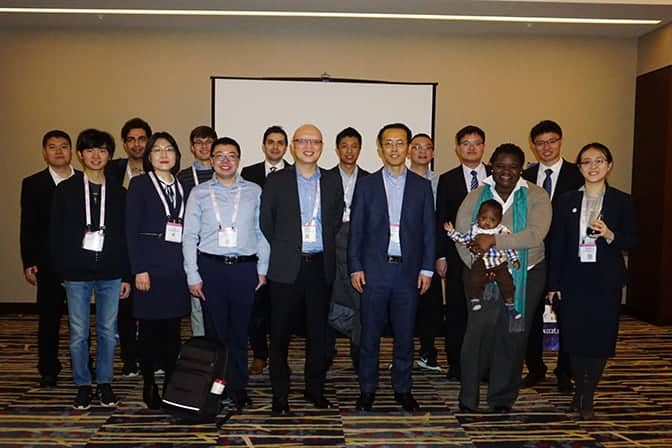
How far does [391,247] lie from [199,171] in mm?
1595

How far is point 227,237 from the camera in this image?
3.46 m

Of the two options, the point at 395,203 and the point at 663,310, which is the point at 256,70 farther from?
the point at 663,310

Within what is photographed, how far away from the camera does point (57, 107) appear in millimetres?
6738

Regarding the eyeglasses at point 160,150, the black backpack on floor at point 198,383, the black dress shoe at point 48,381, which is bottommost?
the black dress shoe at point 48,381

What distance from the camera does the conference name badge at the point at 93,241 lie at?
3588 mm

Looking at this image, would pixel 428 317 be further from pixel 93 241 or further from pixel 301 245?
pixel 93 241

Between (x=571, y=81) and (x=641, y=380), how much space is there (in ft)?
12.0

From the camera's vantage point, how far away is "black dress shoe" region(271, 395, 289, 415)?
3.69 meters

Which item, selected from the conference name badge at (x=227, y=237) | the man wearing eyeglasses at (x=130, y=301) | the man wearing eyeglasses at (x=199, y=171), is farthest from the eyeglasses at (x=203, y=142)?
the conference name badge at (x=227, y=237)

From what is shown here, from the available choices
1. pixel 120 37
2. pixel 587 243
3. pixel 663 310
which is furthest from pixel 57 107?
pixel 663 310

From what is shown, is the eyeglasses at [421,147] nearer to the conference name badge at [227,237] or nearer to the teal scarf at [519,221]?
the teal scarf at [519,221]

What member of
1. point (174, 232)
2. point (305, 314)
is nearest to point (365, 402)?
point (305, 314)

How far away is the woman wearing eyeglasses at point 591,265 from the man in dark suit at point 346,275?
1290mm

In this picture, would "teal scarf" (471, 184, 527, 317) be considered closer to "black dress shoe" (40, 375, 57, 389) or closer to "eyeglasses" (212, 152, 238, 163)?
"eyeglasses" (212, 152, 238, 163)
